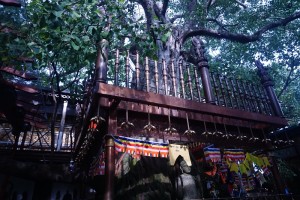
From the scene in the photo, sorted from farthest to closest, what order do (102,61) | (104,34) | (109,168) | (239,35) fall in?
(239,35) → (102,61) → (104,34) → (109,168)

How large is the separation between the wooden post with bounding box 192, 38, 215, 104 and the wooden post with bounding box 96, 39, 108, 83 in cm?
299

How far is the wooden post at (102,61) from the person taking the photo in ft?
15.2

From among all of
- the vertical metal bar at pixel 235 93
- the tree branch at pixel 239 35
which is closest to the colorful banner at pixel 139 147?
the vertical metal bar at pixel 235 93

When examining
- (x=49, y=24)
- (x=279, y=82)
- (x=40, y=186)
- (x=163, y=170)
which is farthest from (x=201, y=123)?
(x=279, y=82)

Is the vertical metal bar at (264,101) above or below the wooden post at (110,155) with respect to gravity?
above

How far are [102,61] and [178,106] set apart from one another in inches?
79.3

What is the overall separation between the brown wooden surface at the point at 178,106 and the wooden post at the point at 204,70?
0.50 meters

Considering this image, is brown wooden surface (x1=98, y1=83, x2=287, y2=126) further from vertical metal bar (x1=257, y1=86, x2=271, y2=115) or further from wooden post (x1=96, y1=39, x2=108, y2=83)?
vertical metal bar (x1=257, y1=86, x2=271, y2=115)

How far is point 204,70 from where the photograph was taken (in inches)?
262

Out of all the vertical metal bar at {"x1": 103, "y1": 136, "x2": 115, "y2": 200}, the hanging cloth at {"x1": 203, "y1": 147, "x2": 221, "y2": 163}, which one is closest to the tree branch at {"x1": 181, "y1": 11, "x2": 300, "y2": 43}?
the hanging cloth at {"x1": 203, "y1": 147, "x2": 221, "y2": 163}

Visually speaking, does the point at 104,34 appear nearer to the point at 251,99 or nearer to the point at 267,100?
the point at 251,99

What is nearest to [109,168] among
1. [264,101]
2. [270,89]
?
[264,101]

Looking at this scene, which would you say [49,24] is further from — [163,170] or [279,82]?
[279,82]

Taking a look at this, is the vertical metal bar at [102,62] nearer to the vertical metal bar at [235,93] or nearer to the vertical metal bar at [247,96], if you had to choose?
the vertical metal bar at [235,93]
